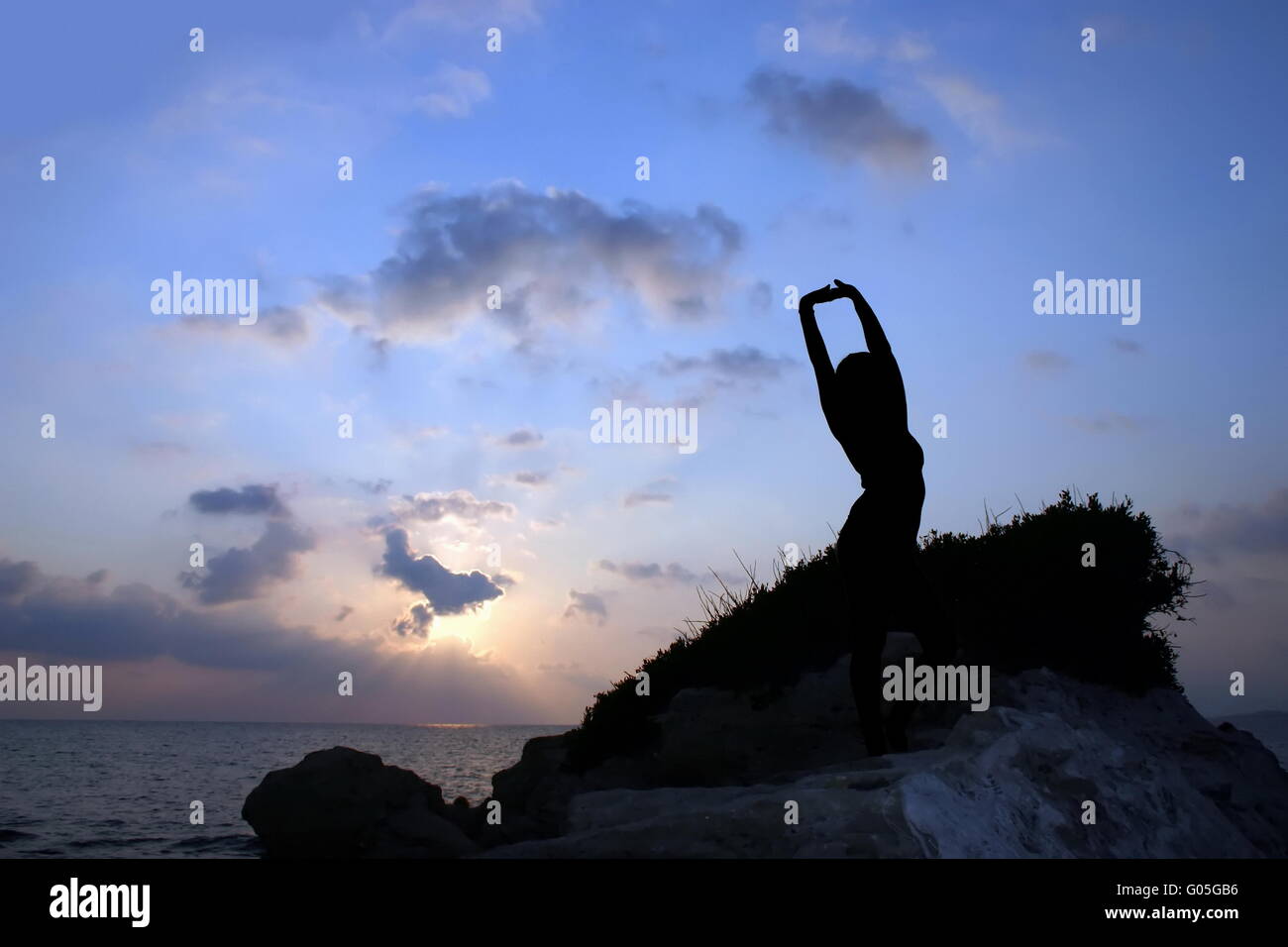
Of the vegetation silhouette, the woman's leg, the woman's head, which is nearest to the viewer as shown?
the woman's leg

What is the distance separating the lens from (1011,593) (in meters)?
11.4

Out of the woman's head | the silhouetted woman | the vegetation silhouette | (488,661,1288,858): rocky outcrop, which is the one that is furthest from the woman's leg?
the vegetation silhouette

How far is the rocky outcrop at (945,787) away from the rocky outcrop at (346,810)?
1.62m

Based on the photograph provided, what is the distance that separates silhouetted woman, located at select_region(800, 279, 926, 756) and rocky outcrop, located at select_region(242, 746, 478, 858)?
6666 mm

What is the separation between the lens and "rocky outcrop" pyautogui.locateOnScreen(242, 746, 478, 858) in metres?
11.3

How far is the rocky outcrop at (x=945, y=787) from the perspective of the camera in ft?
15.7

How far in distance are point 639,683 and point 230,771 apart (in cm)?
4914

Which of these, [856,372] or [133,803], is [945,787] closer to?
[856,372]

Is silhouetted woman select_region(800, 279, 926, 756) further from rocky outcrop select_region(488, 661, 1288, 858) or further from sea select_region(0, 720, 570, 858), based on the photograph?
sea select_region(0, 720, 570, 858)

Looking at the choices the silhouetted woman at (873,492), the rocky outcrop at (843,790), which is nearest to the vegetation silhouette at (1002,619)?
the rocky outcrop at (843,790)

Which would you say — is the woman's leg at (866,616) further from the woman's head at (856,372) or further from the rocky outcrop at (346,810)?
the rocky outcrop at (346,810)

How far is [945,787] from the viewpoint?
207 inches
